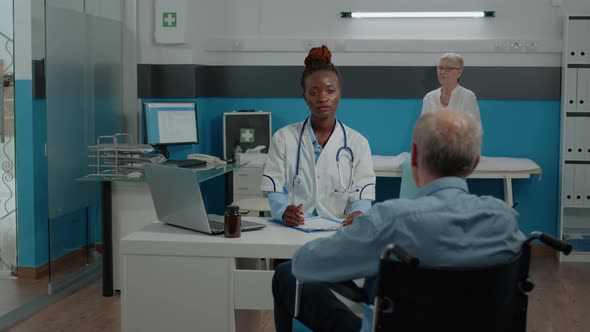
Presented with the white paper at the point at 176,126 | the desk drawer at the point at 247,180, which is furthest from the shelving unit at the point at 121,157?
the desk drawer at the point at 247,180

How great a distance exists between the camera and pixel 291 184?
2883 mm

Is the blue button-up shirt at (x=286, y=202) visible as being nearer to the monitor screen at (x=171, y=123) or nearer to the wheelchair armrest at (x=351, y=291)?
the wheelchair armrest at (x=351, y=291)

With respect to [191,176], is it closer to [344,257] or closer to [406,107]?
[344,257]

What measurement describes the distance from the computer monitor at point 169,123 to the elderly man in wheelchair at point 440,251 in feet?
11.4

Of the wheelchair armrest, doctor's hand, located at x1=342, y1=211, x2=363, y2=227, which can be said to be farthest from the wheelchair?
doctor's hand, located at x1=342, y1=211, x2=363, y2=227

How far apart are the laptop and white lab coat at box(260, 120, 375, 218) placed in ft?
0.79

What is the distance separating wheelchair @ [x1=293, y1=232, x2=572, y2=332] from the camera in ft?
5.27

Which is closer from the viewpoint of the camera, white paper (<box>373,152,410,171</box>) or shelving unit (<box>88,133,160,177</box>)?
shelving unit (<box>88,133,160,177</box>)

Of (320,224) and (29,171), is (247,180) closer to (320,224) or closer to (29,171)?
(29,171)

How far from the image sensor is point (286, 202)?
2803 mm

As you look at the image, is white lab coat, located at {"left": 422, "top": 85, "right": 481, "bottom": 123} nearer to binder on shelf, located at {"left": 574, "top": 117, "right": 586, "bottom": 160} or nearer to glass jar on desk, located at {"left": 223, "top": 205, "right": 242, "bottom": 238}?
binder on shelf, located at {"left": 574, "top": 117, "right": 586, "bottom": 160}

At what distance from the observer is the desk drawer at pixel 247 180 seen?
18.4ft

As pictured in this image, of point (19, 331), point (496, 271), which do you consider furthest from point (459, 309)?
point (19, 331)

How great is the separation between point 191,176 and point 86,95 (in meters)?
2.66
